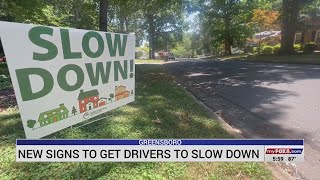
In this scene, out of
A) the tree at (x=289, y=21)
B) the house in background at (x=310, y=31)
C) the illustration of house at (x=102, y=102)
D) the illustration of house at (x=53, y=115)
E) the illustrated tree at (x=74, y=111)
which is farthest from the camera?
the house in background at (x=310, y=31)

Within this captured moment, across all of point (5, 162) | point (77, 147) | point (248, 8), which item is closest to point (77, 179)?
point (77, 147)

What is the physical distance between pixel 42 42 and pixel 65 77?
39 cm

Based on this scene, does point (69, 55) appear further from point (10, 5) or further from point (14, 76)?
point (10, 5)

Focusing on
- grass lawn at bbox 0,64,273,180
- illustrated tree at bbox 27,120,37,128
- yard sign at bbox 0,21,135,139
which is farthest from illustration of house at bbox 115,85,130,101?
illustrated tree at bbox 27,120,37,128

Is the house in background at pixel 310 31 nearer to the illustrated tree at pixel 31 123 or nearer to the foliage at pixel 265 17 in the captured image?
the foliage at pixel 265 17

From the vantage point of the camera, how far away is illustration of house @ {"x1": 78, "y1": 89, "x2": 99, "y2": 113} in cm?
274

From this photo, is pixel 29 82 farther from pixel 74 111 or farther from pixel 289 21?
pixel 289 21

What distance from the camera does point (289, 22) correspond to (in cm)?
2508

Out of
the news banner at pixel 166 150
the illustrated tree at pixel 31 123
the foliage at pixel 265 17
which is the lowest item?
the news banner at pixel 166 150

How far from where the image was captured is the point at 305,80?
10633 millimetres

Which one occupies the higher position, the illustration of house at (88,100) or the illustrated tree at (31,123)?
the illustration of house at (88,100)

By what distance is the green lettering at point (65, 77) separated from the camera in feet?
8.20

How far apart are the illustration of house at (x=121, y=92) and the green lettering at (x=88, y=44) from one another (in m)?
0.53

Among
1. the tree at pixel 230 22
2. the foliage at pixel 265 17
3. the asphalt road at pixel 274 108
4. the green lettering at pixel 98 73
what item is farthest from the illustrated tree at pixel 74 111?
the tree at pixel 230 22
